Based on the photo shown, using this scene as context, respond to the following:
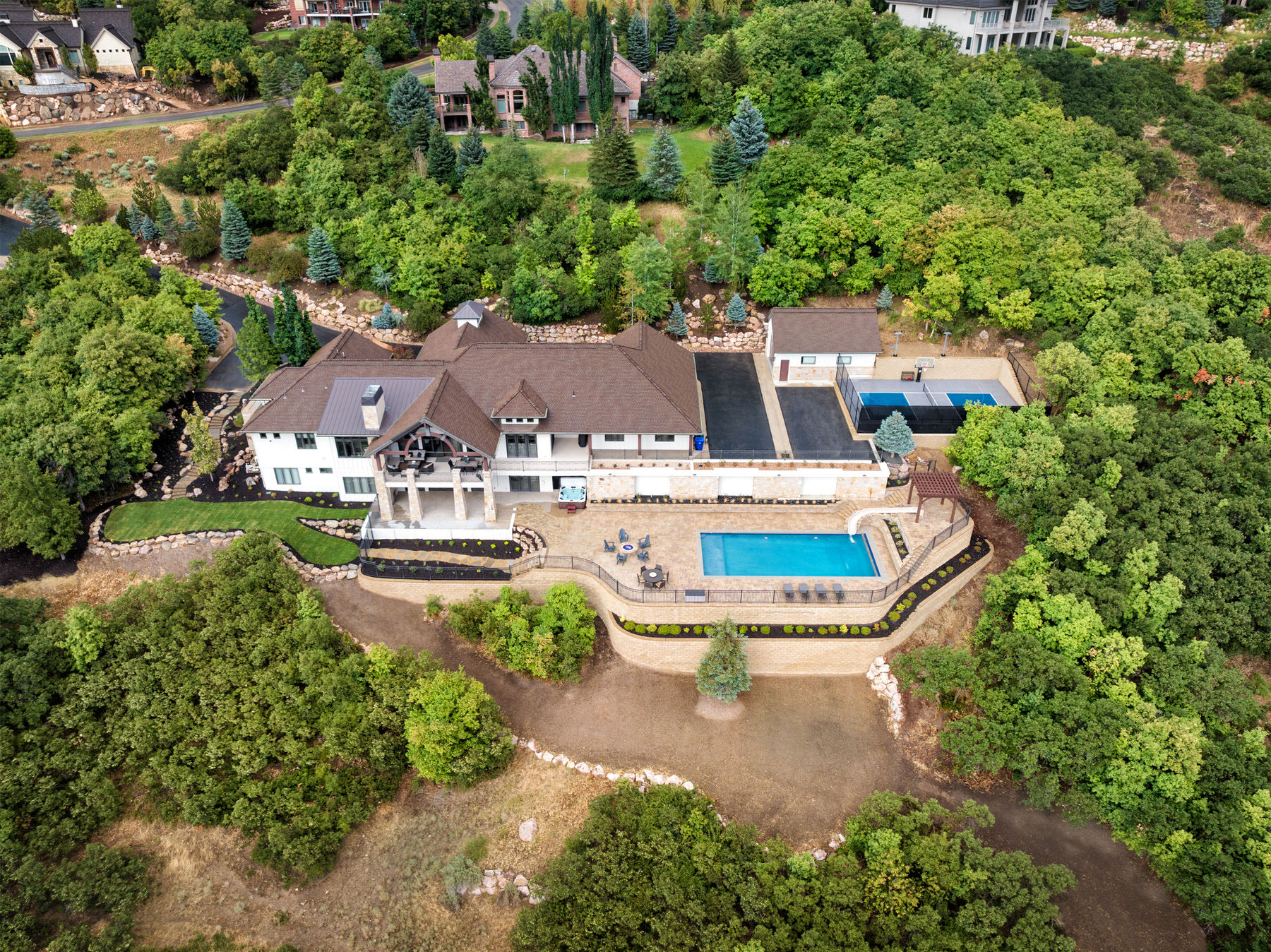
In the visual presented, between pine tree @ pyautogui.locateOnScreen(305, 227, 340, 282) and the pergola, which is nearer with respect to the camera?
the pergola

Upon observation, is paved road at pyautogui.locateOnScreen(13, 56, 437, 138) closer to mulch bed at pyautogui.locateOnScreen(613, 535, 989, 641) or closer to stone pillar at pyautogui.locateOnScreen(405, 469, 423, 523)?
stone pillar at pyautogui.locateOnScreen(405, 469, 423, 523)

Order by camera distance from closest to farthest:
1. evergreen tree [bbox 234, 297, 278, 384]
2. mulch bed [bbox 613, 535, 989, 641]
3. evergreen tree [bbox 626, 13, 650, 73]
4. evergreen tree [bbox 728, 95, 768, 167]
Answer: mulch bed [bbox 613, 535, 989, 641] → evergreen tree [bbox 234, 297, 278, 384] → evergreen tree [bbox 728, 95, 768, 167] → evergreen tree [bbox 626, 13, 650, 73]

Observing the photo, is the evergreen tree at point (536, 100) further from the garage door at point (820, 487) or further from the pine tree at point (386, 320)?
the garage door at point (820, 487)

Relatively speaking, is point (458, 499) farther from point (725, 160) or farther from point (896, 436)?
point (725, 160)

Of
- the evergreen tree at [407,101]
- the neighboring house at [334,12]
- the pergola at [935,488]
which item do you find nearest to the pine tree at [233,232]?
the evergreen tree at [407,101]

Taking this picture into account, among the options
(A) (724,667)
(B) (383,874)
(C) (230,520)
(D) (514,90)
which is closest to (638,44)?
(D) (514,90)

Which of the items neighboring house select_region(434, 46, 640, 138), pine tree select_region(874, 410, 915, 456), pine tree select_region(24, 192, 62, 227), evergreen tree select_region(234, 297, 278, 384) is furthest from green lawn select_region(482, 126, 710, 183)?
pine tree select_region(24, 192, 62, 227)
